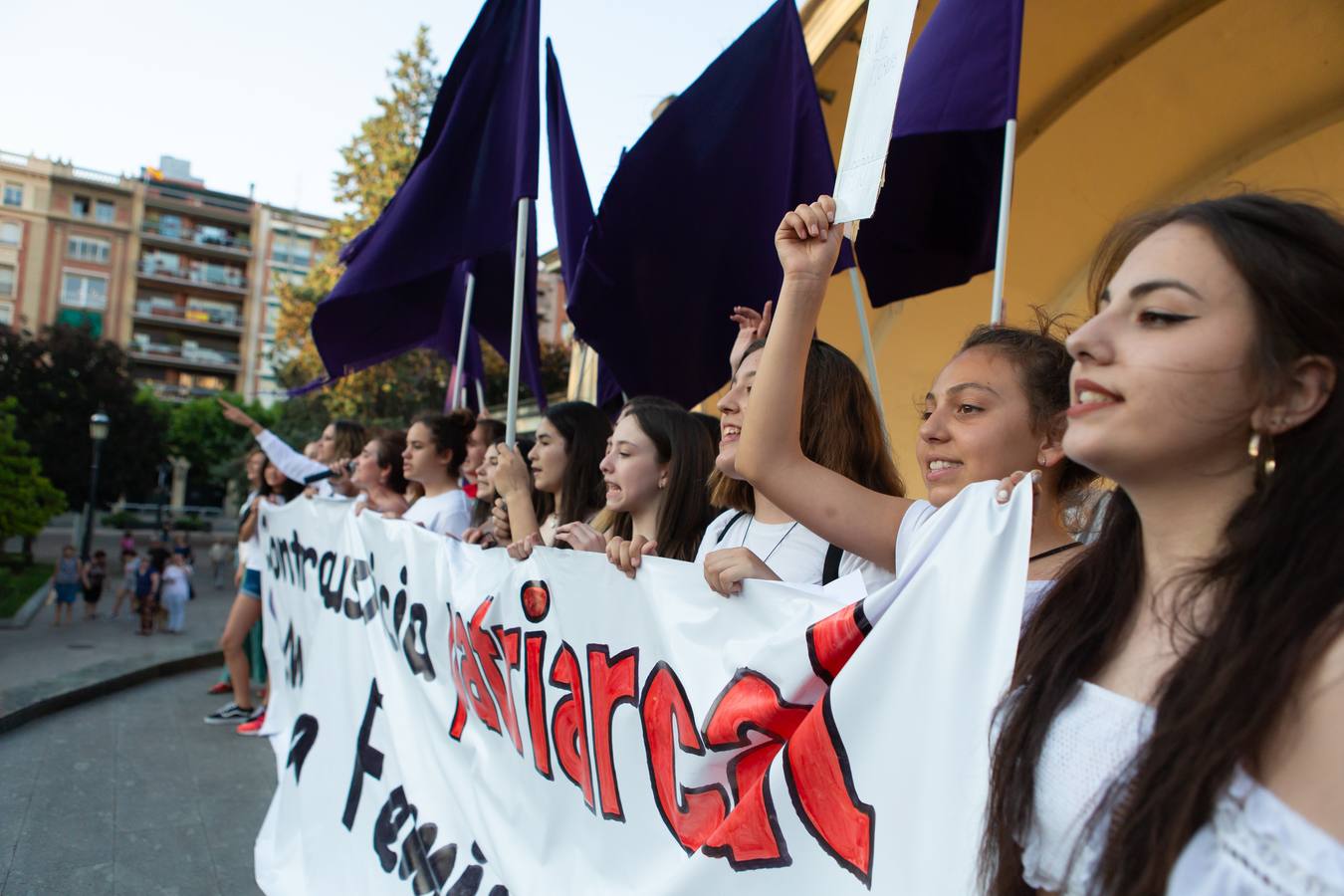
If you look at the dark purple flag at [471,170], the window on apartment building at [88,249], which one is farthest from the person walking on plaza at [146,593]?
the window on apartment building at [88,249]

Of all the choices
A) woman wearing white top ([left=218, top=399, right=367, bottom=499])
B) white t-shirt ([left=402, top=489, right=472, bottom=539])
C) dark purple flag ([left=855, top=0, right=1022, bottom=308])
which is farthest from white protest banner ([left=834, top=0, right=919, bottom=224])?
woman wearing white top ([left=218, top=399, right=367, bottom=499])

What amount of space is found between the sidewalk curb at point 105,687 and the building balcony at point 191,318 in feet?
200

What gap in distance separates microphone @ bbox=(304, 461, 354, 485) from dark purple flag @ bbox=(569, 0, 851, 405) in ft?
11.9

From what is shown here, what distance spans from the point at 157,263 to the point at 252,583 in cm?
6412

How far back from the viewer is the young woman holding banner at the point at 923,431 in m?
1.83

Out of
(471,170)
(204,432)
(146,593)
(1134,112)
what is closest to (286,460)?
(471,170)

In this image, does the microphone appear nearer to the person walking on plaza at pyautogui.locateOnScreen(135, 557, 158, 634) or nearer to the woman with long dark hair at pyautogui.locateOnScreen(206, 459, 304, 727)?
the woman with long dark hair at pyautogui.locateOnScreen(206, 459, 304, 727)

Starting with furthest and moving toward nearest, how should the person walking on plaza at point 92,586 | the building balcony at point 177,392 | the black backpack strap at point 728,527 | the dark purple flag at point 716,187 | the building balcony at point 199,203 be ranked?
the building balcony at point 199,203
the building balcony at point 177,392
the person walking on plaza at point 92,586
the dark purple flag at point 716,187
the black backpack strap at point 728,527

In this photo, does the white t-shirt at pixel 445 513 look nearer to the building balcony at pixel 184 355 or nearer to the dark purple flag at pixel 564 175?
the dark purple flag at pixel 564 175

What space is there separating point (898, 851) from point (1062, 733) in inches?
13.1

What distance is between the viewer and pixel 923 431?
199 cm

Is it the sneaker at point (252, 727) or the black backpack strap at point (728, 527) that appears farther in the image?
the sneaker at point (252, 727)

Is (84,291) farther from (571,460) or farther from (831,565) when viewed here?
(831,565)

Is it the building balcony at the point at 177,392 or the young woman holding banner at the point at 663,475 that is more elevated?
the building balcony at the point at 177,392
